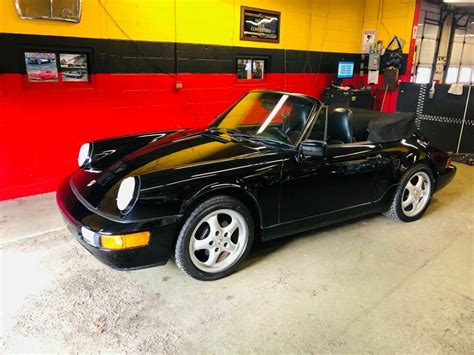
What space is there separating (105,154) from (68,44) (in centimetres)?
194

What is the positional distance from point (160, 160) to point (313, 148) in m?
1.05

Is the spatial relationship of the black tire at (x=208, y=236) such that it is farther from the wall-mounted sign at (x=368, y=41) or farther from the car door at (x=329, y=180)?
the wall-mounted sign at (x=368, y=41)

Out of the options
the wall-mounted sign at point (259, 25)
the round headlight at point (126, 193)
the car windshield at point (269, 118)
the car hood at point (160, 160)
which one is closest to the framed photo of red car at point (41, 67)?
the car hood at point (160, 160)

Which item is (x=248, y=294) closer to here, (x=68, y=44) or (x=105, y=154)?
(x=105, y=154)

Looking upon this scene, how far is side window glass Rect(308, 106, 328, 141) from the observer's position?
2.82 metres

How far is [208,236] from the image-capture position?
2439 millimetres

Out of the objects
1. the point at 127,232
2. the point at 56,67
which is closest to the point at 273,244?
the point at 127,232

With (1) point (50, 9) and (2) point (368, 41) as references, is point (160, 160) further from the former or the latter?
(2) point (368, 41)

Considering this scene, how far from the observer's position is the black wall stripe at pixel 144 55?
3783 millimetres

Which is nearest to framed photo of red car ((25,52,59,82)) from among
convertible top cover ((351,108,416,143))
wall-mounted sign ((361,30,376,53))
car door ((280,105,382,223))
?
car door ((280,105,382,223))

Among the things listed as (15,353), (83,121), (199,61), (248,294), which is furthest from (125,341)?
(199,61)

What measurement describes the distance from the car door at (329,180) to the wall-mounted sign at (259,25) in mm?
3426

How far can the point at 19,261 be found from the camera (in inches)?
108

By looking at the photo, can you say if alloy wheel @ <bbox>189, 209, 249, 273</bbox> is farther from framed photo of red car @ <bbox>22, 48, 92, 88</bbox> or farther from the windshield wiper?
framed photo of red car @ <bbox>22, 48, 92, 88</bbox>
